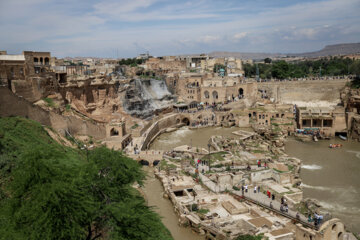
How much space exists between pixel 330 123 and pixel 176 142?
17289 millimetres

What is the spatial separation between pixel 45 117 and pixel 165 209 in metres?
11.3

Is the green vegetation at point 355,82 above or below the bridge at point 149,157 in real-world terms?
above

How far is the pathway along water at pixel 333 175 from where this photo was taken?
17.8 meters

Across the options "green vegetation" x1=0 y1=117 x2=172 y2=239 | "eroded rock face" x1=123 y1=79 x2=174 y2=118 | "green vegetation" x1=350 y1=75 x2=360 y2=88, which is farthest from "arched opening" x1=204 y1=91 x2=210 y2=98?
"green vegetation" x1=0 y1=117 x2=172 y2=239

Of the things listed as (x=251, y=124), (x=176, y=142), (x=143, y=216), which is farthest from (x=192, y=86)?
(x=143, y=216)

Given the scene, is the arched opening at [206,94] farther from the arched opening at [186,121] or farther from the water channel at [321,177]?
the water channel at [321,177]

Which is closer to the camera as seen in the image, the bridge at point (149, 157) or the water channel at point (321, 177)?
the water channel at point (321, 177)

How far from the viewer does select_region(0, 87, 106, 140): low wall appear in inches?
768

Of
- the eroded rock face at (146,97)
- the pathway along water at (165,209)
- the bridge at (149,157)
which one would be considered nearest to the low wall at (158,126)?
the bridge at (149,157)

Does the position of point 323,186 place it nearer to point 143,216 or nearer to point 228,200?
point 228,200

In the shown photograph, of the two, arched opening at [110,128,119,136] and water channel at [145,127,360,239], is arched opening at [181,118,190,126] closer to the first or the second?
water channel at [145,127,360,239]

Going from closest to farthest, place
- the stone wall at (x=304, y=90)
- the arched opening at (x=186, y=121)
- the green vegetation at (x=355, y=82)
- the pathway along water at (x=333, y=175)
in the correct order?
the pathway along water at (x=333, y=175)
the green vegetation at (x=355, y=82)
the arched opening at (x=186, y=121)
the stone wall at (x=304, y=90)

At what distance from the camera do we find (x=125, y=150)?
1045 inches

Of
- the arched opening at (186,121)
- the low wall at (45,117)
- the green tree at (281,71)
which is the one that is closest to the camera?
the low wall at (45,117)
